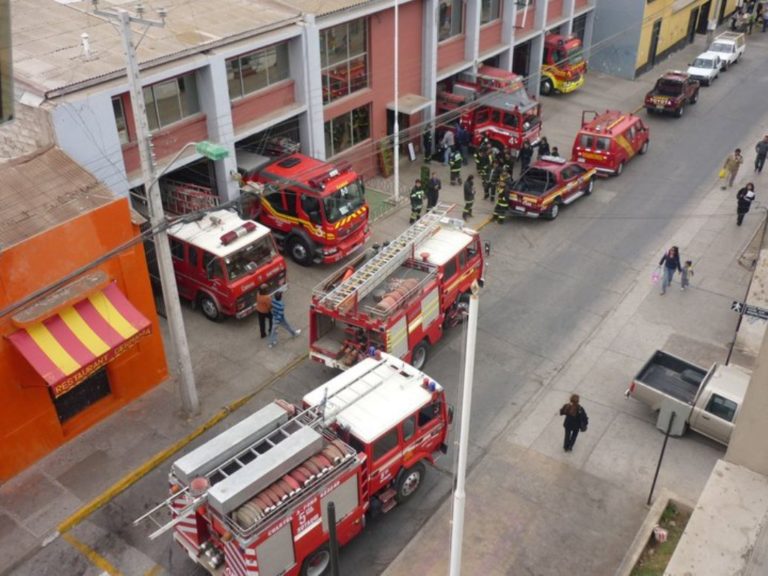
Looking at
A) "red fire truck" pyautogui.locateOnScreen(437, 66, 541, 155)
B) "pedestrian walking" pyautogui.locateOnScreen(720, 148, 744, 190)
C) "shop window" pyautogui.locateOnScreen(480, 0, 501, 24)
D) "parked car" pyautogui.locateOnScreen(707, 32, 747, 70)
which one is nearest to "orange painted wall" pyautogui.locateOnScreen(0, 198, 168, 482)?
"red fire truck" pyautogui.locateOnScreen(437, 66, 541, 155)

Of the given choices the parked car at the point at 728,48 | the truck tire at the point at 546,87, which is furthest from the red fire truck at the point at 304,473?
the parked car at the point at 728,48

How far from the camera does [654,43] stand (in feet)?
133

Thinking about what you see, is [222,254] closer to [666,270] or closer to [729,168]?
[666,270]

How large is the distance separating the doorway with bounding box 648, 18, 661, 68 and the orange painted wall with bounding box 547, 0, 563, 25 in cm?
594

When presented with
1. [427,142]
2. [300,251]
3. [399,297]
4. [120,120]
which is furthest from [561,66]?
[399,297]

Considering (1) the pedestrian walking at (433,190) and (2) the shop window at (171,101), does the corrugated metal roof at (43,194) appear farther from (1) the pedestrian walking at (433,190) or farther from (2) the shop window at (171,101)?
(1) the pedestrian walking at (433,190)

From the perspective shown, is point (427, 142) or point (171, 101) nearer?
point (171, 101)

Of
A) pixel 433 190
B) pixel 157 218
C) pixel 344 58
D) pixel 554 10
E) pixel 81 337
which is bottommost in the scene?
pixel 433 190

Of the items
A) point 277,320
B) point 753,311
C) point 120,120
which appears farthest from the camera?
point 120,120

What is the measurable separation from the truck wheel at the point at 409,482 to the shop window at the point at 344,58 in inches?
602

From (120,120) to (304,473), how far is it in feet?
39.5

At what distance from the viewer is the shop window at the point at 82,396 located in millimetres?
16312

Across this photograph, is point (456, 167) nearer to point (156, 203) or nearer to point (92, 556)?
point (156, 203)

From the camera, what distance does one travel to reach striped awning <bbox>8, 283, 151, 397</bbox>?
48.0 ft
